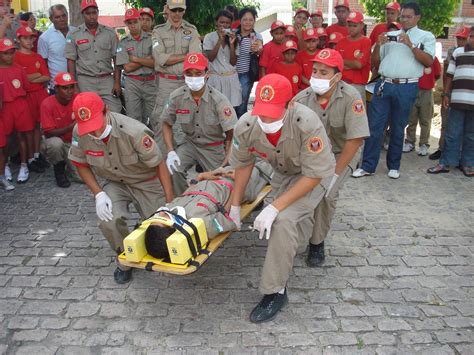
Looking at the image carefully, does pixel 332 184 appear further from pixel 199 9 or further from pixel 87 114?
pixel 199 9

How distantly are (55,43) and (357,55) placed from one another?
13.3 feet

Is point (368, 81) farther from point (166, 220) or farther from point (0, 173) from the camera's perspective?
point (0, 173)

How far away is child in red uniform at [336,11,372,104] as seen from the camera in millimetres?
6168

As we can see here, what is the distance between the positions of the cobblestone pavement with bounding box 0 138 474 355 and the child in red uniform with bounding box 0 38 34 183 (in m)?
1.39

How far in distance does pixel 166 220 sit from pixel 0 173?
3.68 m

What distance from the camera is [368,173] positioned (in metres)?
6.42

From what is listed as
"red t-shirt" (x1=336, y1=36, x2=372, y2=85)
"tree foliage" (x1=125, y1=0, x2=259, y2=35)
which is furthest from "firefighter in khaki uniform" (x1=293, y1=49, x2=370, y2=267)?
"tree foliage" (x1=125, y1=0, x2=259, y2=35)

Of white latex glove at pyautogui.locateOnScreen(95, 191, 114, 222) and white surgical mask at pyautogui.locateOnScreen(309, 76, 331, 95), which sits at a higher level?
white surgical mask at pyautogui.locateOnScreen(309, 76, 331, 95)

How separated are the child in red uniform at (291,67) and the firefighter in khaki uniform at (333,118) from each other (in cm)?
231

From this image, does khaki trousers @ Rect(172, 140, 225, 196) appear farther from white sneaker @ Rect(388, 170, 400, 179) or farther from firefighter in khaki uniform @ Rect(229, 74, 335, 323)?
white sneaker @ Rect(388, 170, 400, 179)

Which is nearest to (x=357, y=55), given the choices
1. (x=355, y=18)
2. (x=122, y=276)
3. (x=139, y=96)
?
(x=355, y=18)

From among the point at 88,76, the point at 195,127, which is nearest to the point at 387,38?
the point at 195,127

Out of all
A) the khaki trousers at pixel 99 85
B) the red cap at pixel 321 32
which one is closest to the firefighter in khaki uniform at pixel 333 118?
the red cap at pixel 321 32

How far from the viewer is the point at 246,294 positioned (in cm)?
376
